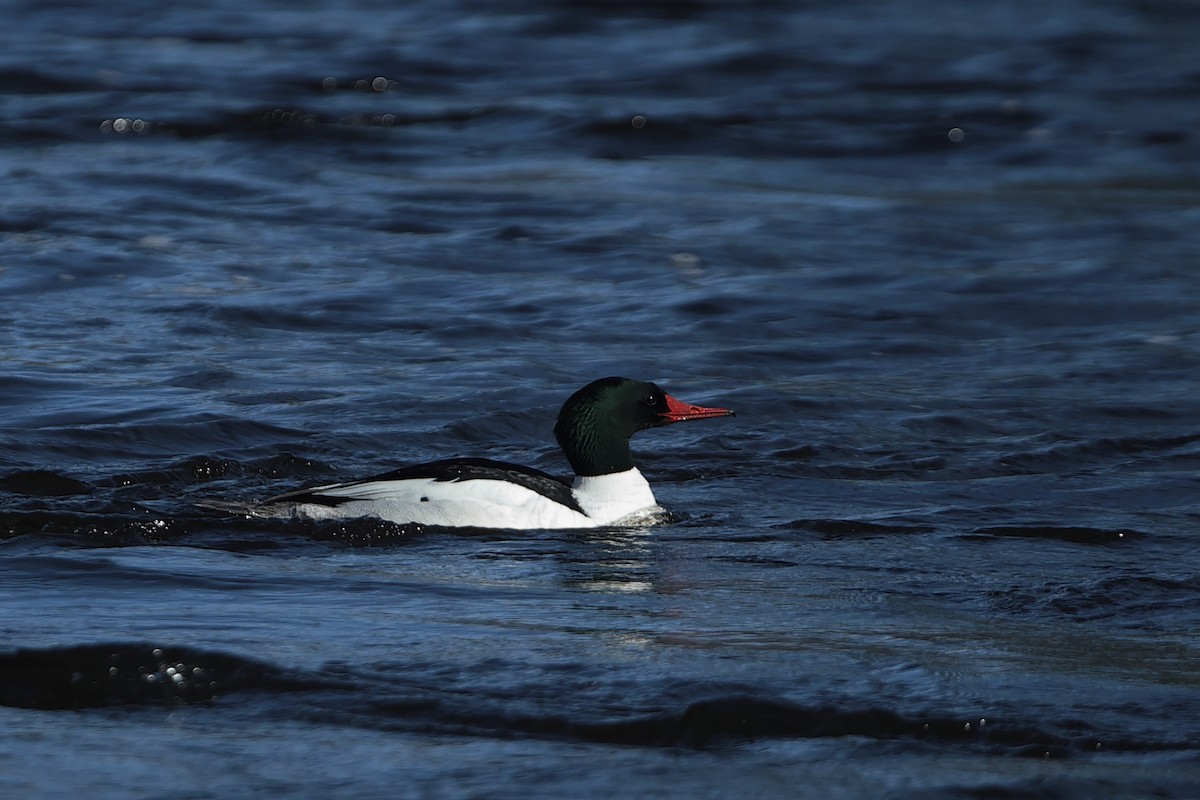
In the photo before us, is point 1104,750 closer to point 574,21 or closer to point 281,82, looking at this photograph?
point 281,82

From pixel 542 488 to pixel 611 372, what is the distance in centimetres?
329

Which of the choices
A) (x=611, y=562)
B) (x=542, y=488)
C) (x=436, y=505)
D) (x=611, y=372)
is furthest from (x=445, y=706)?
(x=611, y=372)

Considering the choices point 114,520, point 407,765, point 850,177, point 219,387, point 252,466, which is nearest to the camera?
point 407,765

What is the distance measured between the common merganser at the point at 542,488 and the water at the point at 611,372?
182 mm

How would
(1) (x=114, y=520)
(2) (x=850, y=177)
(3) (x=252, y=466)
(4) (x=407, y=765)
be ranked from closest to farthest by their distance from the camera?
(4) (x=407, y=765) < (1) (x=114, y=520) < (3) (x=252, y=466) < (2) (x=850, y=177)

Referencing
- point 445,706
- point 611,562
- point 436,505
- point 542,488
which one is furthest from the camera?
point 542,488

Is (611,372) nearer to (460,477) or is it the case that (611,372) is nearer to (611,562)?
Result: (460,477)

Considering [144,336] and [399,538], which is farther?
[144,336]

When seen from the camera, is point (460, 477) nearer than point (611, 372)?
Yes

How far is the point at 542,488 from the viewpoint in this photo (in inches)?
356

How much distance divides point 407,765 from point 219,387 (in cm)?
664

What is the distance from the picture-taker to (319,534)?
341 inches

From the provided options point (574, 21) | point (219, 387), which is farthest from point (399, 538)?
point (574, 21)

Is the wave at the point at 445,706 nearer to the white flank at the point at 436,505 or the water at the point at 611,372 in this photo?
the water at the point at 611,372
